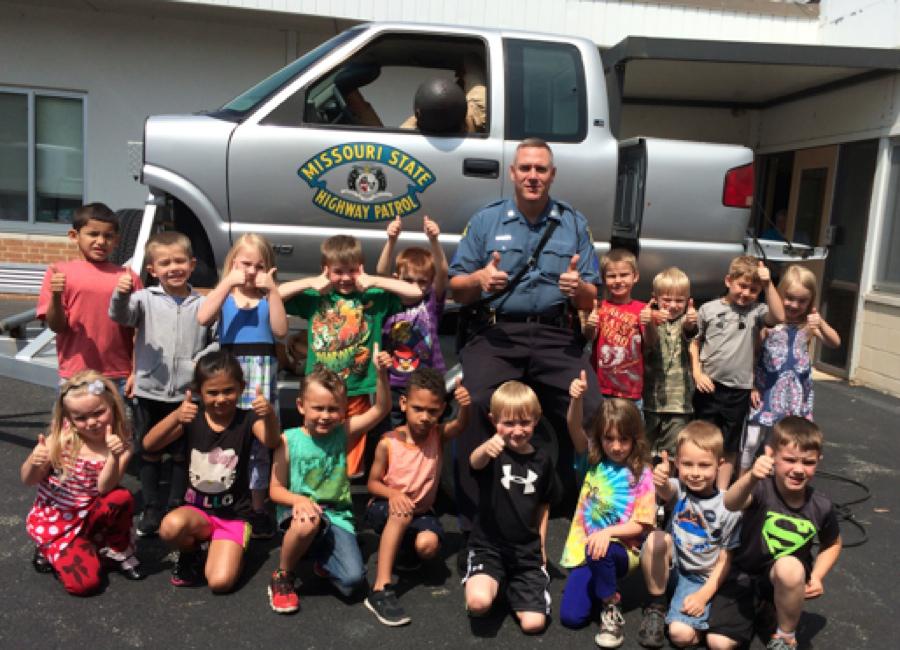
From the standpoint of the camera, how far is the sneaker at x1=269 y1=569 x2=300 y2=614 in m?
2.83

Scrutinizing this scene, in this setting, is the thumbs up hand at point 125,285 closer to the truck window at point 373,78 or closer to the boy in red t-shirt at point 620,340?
the truck window at point 373,78

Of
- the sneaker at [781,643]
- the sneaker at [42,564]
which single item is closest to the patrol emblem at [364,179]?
the sneaker at [42,564]

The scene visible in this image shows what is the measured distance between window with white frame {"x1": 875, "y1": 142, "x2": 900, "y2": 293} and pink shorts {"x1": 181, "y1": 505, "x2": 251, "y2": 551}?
6783 millimetres

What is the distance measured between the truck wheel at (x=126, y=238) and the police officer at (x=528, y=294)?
2465 millimetres

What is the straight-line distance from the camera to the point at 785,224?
9125mm

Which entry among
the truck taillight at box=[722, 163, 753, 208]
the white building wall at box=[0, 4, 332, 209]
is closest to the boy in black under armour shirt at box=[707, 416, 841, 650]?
the truck taillight at box=[722, 163, 753, 208]

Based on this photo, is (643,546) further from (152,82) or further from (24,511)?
(152,82)

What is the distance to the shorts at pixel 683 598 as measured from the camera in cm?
276

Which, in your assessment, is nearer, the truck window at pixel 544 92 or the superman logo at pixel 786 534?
the superman logo at pixel 786 534

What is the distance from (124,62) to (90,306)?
7.10 m

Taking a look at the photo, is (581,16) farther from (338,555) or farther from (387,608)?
(387,608)

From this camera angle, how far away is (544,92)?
434 cm

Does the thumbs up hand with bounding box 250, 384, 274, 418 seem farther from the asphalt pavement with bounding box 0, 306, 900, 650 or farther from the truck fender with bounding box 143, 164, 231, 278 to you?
the truck fender with bounding box 143, 164, 231, 278

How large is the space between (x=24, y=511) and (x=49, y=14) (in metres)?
7.93
